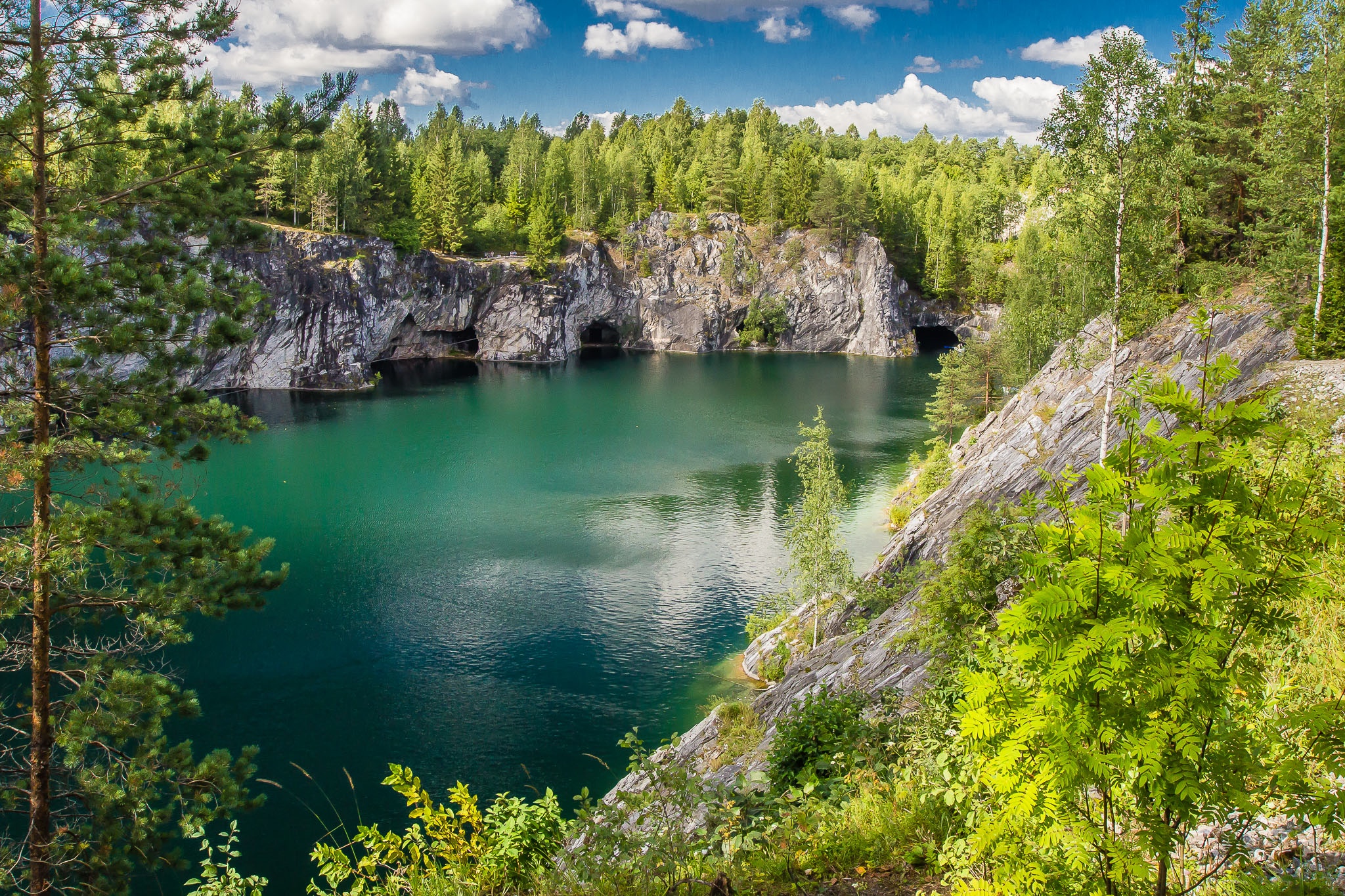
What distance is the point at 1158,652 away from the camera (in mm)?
2910

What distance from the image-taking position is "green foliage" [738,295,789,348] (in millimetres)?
83938

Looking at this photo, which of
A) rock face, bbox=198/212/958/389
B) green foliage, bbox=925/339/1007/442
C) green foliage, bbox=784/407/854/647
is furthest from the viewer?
rock face, bbox=198/212/958/389

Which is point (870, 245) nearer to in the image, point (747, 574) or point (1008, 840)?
point (747, 574)

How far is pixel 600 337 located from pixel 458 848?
281 ft

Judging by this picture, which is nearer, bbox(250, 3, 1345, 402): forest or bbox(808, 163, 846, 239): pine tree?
bbox(250, 3, 1345, 402): forest

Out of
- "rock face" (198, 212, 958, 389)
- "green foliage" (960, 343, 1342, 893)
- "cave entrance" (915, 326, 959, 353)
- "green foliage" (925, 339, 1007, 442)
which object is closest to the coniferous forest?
"green foliage" (960, 343, 1342, 893)

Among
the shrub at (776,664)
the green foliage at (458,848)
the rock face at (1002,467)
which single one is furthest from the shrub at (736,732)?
the green foliage at (458,848)

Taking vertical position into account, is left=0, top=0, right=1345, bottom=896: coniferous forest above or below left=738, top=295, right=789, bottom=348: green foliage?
below

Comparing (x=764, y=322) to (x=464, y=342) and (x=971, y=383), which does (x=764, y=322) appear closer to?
(x=464, y=342)

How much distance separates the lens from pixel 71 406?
332 inches

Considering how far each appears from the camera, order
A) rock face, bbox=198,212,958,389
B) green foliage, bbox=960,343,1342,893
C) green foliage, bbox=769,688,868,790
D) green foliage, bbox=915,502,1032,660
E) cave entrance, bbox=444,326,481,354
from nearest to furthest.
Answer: green foliage, bbox=960,343,1342,893 → green foliage, bbox=769,688,868,790 → green foliage, bbox=915,502,1032,660 → rock face, bbox=198,212,958,389 → cave entrance, bbox=444,326,481,354

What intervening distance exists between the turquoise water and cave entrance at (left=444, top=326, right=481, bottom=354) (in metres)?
24.1

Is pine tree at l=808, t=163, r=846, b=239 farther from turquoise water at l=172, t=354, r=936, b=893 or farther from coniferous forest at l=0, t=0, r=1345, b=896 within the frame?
coniferous forest at l=0, t=0, r=1345, b=896

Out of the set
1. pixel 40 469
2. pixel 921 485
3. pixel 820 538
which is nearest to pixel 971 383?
pixel 921 485
